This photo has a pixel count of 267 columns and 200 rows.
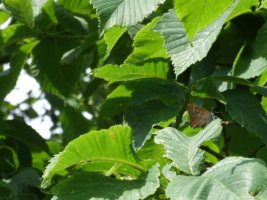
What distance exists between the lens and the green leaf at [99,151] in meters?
1.36

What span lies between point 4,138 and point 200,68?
0.72 m

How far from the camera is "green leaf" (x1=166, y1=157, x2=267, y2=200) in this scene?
1.16 m

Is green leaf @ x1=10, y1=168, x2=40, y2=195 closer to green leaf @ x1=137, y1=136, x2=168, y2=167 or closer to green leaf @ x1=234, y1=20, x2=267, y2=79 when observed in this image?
green leaf @ x1=137, y1=136, x2=168, y2=167

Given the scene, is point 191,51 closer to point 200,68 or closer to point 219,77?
point 219,77

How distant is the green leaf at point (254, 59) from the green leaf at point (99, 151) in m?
0.29

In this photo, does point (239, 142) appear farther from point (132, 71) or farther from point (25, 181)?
point (25, 181)

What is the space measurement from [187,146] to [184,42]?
0.22 meters

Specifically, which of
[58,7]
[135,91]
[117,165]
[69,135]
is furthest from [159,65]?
[69,135]

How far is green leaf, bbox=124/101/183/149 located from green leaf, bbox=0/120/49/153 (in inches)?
22.3

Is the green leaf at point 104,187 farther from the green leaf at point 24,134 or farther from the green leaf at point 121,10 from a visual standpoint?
the green leaf at point 24,134

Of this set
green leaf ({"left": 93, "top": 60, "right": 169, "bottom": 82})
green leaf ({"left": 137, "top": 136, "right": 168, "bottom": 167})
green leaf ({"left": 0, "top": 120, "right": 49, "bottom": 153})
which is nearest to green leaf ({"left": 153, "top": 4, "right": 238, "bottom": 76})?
green leaf ({"left": 93, "top": 60, "right": 169, "bottom": 82})

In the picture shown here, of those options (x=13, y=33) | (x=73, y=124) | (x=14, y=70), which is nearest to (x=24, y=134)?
(x=14, y=70)

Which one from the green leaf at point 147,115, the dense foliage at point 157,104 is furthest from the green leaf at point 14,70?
the green leaf at point 147,115

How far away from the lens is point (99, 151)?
4.59 feet
